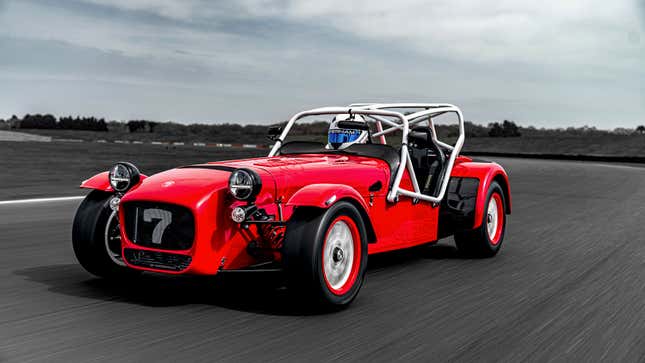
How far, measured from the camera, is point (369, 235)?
558cm

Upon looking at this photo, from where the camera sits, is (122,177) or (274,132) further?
(274,132)

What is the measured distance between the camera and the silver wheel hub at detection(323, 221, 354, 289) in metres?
5.13

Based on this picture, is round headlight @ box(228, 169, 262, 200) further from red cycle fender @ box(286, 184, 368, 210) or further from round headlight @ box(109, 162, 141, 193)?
round headlight @ box(109, 162, 141, 193)

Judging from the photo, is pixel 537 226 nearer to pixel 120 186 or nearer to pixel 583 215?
pixel 583 215

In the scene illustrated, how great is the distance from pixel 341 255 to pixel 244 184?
0.83m

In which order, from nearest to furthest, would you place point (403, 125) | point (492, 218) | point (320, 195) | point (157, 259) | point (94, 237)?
point (320, 195)
point (157, 259)
point (94, 237)
point (403, 125)
point (492, 218)

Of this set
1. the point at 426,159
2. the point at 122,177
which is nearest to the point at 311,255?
the point at 122,177

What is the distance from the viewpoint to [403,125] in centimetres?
684

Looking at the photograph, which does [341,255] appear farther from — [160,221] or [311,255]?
[160,221]

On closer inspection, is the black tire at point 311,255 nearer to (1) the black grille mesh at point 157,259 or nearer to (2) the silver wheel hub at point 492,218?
(1) the black grille mesh at point 157,259

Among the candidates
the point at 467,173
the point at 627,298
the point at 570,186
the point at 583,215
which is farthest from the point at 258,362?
the point at 570,186

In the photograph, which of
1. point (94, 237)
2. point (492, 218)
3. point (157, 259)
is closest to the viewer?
point (157, 259)

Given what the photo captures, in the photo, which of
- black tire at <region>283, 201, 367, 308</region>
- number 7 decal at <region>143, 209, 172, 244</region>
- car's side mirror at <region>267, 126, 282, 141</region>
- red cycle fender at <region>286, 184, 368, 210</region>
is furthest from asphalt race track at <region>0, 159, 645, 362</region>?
car's side mirror at <region>267, 126, 282, 141</region>

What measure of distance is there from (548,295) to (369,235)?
1.44 metres
